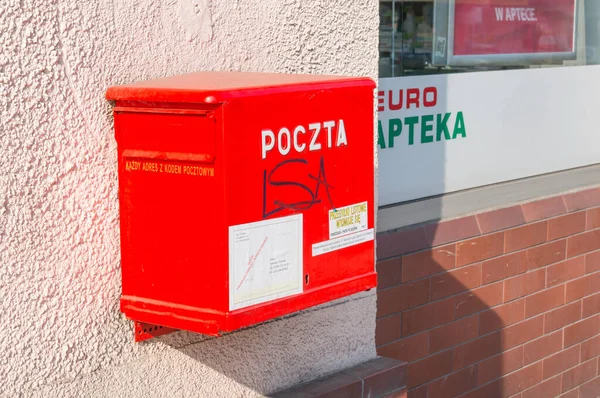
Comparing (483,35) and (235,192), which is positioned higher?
(483,35)

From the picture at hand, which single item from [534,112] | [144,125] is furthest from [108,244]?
[534,112]

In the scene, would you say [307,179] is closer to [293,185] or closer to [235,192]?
[293,185]

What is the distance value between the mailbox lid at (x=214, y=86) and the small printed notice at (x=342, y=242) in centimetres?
43

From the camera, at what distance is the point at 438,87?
4.82 meters

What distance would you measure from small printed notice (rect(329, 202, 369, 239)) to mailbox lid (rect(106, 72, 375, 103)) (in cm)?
35

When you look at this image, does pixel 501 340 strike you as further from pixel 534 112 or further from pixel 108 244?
pixel 108 244

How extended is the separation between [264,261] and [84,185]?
54 centimetres

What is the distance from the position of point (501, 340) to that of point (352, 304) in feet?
5.26

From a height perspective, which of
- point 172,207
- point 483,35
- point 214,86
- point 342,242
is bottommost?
point 342,242

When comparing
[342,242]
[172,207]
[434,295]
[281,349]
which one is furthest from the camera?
[434,295]

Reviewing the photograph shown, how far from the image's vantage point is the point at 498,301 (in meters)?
4.77

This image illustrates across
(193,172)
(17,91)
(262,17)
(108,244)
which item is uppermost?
(262,17)

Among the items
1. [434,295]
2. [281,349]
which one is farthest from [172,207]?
[434,295]

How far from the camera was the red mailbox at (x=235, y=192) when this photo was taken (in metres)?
2.34
